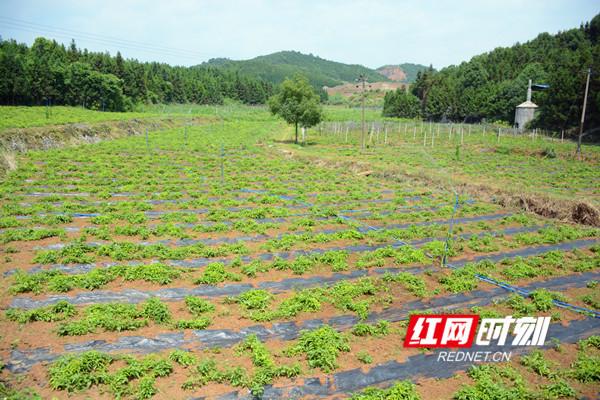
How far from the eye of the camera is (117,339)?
717cm

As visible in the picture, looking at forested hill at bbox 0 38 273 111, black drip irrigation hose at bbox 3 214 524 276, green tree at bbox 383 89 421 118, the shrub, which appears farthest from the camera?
green tree at bbox 383 89 421 118

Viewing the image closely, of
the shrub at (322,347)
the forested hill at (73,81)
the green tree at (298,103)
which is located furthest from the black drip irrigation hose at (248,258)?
the forested hill at (73,81)

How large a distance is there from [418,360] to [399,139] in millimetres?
40749

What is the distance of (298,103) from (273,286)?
3199cm

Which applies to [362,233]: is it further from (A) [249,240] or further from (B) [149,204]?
(B) [149,204]

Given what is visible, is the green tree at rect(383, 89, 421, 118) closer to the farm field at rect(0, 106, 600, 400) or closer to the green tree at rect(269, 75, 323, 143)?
the green tree at rect(269, 75, 323, 143)

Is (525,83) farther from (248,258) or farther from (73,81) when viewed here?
(73,81)

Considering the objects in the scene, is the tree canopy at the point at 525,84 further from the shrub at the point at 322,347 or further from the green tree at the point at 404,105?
the shrub at the point at 322,347

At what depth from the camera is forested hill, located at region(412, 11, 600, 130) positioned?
45.7 meters

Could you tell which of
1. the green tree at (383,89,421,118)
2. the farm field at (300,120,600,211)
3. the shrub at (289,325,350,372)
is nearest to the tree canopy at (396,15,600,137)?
the green tree at (383,89,421,118)

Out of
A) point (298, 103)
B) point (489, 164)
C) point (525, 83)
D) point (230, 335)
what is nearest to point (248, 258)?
point (230, 335)

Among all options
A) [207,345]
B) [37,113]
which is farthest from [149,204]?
[37,113]

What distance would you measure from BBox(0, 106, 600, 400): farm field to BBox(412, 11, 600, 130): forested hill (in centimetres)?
3231

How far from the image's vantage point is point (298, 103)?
129 ft
